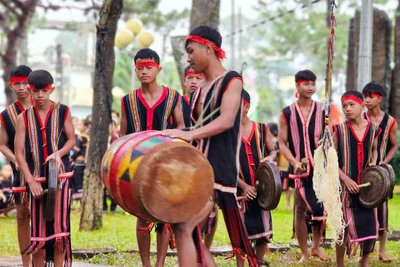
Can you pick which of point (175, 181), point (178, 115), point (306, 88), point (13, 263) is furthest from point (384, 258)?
point (175, 181)

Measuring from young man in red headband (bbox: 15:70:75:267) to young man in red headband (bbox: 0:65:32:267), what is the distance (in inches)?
12.0

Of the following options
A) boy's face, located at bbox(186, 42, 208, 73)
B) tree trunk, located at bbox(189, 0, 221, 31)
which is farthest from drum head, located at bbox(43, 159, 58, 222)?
tree trunk, located at bbox(189, 0, 221, 31)

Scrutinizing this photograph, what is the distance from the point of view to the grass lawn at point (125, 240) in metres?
10.6

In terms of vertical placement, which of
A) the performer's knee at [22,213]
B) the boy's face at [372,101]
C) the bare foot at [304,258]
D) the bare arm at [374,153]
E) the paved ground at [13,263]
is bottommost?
the bare foot at [304,258]

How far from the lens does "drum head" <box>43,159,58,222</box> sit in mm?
8359

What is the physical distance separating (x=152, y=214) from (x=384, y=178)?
390 centimetres

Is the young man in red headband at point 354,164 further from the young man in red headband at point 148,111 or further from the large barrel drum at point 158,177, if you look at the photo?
the large barrel drum at point 158,177

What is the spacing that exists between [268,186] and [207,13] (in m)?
10.3

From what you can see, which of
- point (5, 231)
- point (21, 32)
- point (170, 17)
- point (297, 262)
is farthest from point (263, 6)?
point (297, 262)

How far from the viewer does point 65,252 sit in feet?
29.0

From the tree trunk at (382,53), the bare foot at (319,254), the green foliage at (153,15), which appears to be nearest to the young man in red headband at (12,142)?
the bare foot at (319,254)

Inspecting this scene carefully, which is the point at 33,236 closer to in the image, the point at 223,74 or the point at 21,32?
the point at 223,74

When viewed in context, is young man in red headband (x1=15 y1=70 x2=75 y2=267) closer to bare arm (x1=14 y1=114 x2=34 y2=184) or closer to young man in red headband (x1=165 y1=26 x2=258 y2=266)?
bare arm (x1=14 y1=114 x2=34 y2=184)

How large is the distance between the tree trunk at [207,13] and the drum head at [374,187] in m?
9.41
